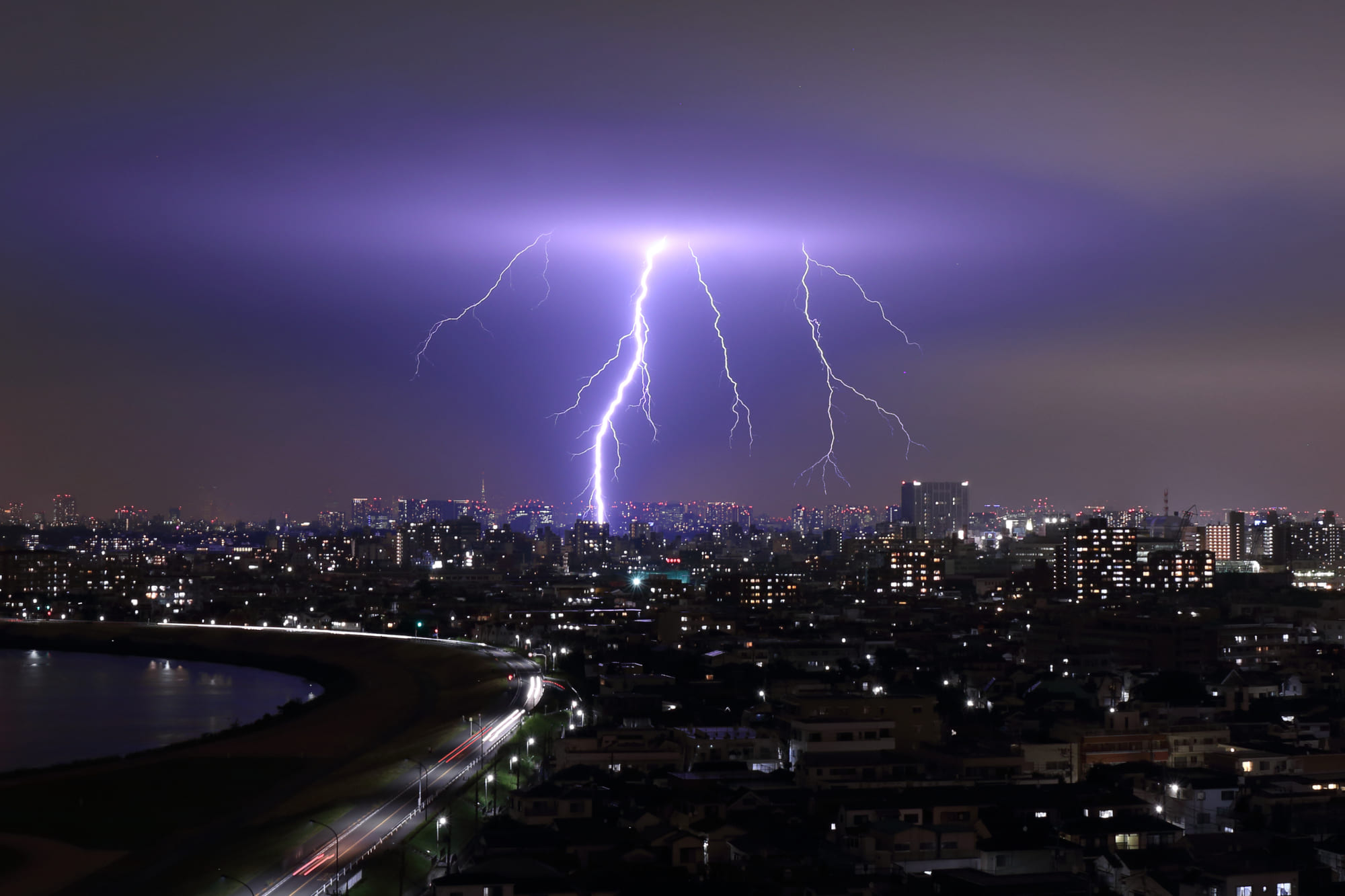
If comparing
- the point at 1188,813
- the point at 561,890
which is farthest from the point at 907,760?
the point at 561,890

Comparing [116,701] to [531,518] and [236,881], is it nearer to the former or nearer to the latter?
[236,881]

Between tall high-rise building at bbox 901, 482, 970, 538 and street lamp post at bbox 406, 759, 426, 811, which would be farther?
tall high-rise building at bbox 901, 482, 970, 538

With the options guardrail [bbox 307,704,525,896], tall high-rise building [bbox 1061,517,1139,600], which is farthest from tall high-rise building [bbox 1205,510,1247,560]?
guardrail [bbox 307,704,525,896]

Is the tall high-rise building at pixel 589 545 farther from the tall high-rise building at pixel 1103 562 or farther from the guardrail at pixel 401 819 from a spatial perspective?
the guardrail at pixel 401 819

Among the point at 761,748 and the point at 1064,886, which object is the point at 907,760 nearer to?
the point at 761,748

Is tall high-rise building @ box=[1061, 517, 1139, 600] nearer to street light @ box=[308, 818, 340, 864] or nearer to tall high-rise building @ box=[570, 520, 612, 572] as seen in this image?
tall high-rise building @ box=[570, 520, 612, 572]

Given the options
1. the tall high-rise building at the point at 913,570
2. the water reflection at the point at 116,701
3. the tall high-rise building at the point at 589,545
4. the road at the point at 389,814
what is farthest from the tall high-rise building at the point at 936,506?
the road at the point at 389,814

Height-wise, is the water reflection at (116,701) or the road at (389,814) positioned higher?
the road at (389,814)
